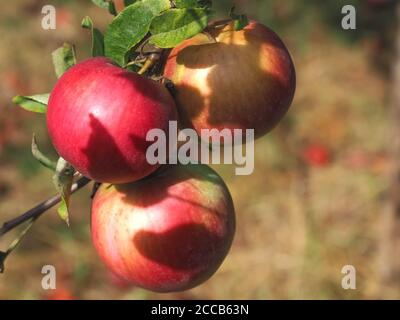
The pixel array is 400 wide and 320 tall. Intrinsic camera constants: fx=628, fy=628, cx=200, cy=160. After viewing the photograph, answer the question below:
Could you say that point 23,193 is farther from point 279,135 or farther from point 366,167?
point 366,167

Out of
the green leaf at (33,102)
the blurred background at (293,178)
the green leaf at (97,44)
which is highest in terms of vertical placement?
the green leaf at (97,44)

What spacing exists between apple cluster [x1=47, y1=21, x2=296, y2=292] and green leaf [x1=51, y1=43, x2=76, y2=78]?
3.4 inches

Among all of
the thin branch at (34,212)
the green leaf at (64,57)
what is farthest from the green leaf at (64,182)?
the green leaf at (64,57)

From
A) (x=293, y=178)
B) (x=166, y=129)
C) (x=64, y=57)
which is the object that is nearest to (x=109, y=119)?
(x=166, y=129)

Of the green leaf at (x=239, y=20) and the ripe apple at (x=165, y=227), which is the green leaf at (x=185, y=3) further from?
the ripe apple at (x=165, y=227)

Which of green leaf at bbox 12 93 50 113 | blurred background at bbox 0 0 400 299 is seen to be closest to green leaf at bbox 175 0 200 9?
green leaf at bbox 12 93 50 113

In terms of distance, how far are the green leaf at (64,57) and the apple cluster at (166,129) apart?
9cm

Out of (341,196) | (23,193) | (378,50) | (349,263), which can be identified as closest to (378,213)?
(341,196)

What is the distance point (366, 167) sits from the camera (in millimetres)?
3135

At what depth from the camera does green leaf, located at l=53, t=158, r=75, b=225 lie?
28.7 inches

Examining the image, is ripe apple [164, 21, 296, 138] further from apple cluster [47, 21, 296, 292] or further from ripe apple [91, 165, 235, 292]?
ripe apple [91, 165, 235, 292]

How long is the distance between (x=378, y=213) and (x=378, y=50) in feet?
4.15

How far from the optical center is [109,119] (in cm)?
71

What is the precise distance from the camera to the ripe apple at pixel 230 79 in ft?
2.50
